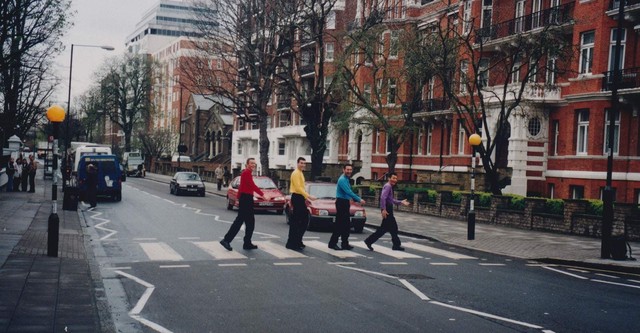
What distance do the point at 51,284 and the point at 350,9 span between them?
45.5 meters

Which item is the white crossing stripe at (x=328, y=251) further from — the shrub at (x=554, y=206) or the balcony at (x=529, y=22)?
the balcony at (x=529, y=22)

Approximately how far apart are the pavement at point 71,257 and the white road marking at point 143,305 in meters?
0.36

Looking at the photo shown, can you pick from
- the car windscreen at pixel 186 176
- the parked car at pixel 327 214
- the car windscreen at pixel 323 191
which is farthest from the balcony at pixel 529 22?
the car windscreen at pixel 186 176

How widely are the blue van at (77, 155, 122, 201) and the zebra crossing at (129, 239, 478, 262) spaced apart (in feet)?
56.5

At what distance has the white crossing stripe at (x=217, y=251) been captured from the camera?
14.8 metres

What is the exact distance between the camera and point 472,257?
1638 centimetres

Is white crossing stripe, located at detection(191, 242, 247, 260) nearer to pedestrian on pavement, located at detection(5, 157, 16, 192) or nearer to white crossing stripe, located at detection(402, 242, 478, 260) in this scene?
white crossing stripe, located at detection(402, 242, 478, 260)

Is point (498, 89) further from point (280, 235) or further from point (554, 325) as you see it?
point (554, 325)

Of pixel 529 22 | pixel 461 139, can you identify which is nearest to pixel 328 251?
pixel 529 22

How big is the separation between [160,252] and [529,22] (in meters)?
27.5

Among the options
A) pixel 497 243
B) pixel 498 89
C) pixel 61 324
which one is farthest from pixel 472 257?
pixel 498 89

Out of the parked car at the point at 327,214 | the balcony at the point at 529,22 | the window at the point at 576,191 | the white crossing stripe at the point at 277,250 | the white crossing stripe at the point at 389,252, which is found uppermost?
the balcony at the point at 529,22

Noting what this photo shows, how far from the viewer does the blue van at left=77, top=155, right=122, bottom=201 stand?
3375cm

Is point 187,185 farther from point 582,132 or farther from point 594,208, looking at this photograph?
point 594,208
